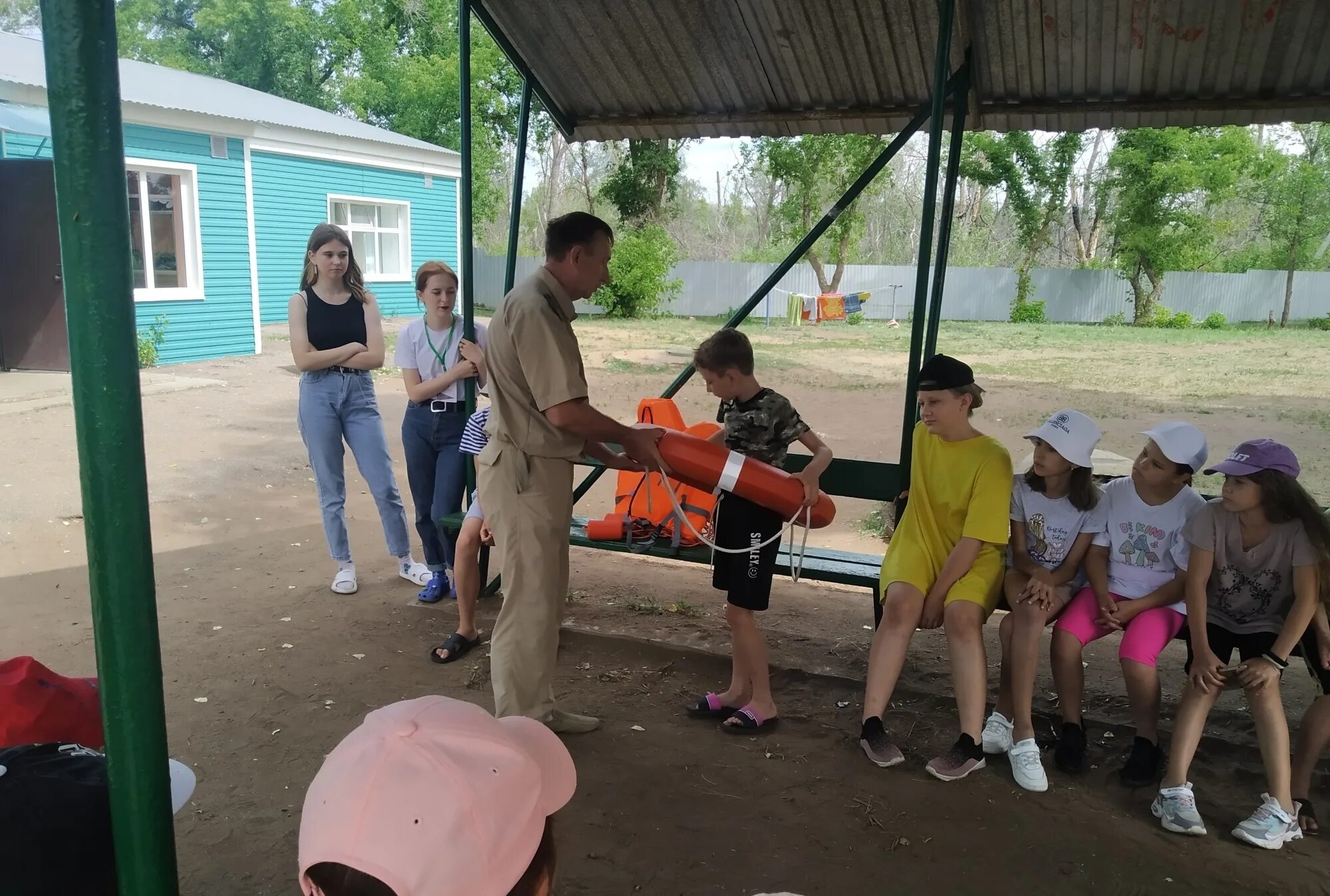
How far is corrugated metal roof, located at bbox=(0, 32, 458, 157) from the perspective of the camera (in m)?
12.8

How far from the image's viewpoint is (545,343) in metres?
3.29

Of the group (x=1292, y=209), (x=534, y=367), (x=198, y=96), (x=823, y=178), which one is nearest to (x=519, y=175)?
(x=534, y=367)

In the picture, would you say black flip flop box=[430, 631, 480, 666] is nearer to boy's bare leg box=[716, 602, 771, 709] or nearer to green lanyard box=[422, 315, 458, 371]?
boy's bare leg box=[716, 602, 771, 709]

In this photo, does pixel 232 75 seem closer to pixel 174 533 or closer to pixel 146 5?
pixel 146 5

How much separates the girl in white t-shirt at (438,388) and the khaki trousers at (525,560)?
152 cm

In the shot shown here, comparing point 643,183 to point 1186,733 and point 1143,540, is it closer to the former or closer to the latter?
point 1143,540

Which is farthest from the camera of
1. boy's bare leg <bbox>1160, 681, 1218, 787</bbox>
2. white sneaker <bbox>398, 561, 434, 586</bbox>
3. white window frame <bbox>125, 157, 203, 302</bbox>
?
white window frame <bbox>125, 157, 203, 302</bbox>

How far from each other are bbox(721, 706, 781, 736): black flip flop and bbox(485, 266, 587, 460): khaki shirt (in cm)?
121

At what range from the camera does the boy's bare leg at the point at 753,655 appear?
375 cm

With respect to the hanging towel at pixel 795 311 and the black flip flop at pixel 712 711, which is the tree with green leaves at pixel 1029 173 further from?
the black flip flop at pixel 712 711

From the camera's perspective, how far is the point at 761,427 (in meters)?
3.82

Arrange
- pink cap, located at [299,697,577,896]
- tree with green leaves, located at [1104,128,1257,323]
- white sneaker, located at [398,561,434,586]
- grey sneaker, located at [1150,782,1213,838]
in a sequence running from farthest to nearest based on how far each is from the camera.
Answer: tree with green leaves, located at [1104,128,1257,323], white sneaker, located at [398,561,434,586], grey sneaker, located at [1150,782,1213,838], pink cap, located at [299,697,577,896]

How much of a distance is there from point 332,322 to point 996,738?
3.70 metres

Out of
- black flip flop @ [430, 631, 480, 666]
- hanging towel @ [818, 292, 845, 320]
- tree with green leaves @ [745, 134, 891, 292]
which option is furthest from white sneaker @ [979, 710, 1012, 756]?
tree with green leaves @ [745, 134, 891, 292]
